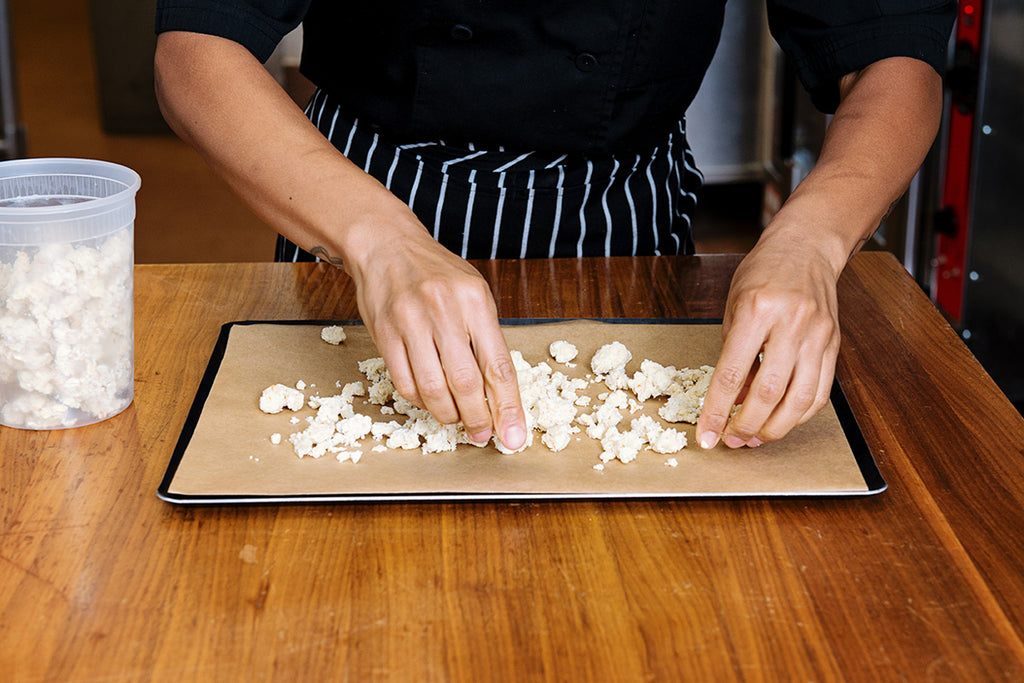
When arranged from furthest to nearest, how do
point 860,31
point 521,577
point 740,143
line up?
point 740,143
point 860,31
point 521,577

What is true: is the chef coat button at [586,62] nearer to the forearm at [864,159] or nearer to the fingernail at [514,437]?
the forearm at [864,159]

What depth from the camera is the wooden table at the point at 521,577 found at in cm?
70

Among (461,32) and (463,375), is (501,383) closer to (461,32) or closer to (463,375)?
(463,375)

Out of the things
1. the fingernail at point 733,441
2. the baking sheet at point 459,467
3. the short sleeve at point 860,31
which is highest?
the short sleeve at point 860,31

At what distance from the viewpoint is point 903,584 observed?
76 centimetres

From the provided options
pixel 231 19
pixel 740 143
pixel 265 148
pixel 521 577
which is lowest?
pixel 740 143

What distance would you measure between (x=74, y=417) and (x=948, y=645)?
0.75 meters

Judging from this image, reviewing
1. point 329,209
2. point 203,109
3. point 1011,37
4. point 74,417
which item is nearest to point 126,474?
point 74,417

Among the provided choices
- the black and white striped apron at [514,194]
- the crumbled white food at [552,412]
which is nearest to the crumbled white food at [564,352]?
the crumbled white food at [552,412]

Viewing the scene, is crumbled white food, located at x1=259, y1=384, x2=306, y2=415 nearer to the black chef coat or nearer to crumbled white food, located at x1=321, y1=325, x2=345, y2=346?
crumbled white food, located at x1=321, y1=325, x2=345, y2=346

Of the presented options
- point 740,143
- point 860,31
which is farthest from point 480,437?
point 740,143

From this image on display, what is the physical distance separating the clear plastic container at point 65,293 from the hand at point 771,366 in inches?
21.1

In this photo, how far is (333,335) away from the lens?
3.72 feet

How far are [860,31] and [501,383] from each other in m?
0.70
